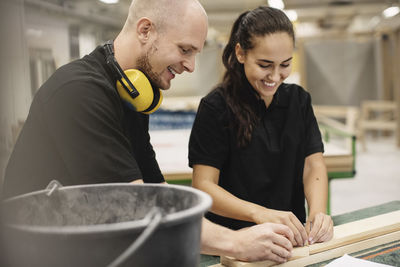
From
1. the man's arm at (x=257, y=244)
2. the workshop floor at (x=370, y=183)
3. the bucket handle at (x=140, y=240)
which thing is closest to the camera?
the bucket handle at (x=140, y=240)

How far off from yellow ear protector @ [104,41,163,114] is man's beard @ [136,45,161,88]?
0.20ft

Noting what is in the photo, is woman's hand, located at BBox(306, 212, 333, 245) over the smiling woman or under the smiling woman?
under

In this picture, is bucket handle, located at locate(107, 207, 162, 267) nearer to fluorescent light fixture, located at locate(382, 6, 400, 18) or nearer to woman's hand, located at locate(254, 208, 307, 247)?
woman's hand, located at locate(254, 208, 307, 247)

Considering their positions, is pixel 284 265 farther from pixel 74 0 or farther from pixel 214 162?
pixel 74 0

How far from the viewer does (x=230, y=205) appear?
1.45 m

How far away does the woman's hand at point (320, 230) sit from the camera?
3.97 ft

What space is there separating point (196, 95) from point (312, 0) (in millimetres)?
3682

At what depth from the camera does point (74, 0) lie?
22.1ft

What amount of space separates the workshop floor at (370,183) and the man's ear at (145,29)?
12.4ft

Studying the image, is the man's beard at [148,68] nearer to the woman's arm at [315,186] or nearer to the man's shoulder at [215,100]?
the man's shoulder at [215,100]

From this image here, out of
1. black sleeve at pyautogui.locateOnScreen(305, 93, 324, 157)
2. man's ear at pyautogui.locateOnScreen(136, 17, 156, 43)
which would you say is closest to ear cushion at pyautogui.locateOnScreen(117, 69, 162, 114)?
man's ear at pyautogui.locateOnScreen(136, 17, 156, 43)

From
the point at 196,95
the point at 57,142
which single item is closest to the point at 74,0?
the point at 196,95

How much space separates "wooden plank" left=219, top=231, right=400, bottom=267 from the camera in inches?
43.0

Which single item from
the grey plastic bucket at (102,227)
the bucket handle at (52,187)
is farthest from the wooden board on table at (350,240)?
the bucket handle at (52,187)
